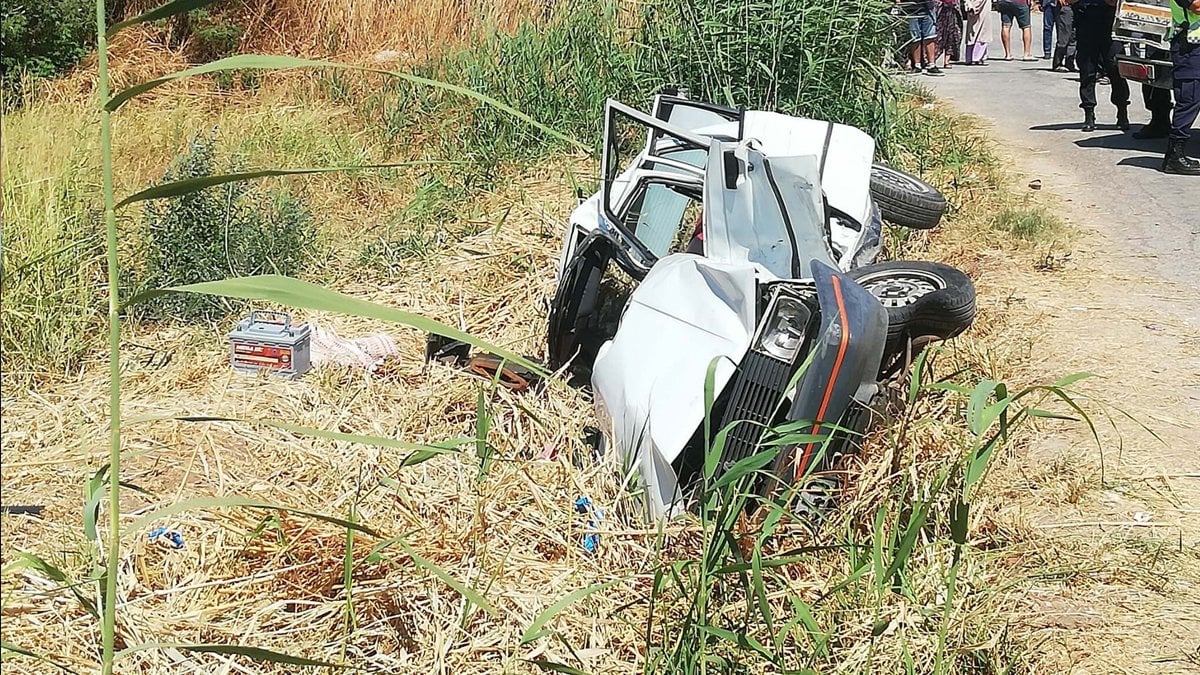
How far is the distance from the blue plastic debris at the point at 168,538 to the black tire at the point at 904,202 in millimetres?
3958

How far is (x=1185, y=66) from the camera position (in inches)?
362

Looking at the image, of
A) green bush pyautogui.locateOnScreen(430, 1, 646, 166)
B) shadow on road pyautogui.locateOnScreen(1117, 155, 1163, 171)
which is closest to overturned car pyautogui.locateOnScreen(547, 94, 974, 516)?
green bush pyautogui.locateOnScreen(430, 1, 646, 166)

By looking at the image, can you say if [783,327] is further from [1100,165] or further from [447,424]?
[1100,165]

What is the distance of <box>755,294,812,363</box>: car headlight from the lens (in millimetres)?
3637

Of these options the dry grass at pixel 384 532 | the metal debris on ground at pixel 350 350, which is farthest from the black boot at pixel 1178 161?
the metal debris on ground at pixel 350 350

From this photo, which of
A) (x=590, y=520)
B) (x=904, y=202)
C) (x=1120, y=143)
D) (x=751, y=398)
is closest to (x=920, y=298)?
(x=751, y=398)

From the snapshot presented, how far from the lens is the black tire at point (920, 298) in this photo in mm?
4305

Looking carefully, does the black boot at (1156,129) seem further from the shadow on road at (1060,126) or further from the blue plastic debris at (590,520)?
the blue plastic debris at (590,520)

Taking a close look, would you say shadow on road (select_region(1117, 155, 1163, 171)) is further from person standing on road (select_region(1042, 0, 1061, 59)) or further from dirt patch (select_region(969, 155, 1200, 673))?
person standing on road (select_region(1042, 0, 1061, 59))

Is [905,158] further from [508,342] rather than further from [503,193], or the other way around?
[508,342]

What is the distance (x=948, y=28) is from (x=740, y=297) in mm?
16975

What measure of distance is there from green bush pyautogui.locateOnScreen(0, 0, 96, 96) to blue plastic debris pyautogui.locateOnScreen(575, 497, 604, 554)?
9.71 m

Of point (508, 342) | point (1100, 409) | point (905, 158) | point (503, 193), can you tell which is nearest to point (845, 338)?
Result: point (1100, 409)

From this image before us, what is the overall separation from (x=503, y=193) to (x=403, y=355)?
2574mm
